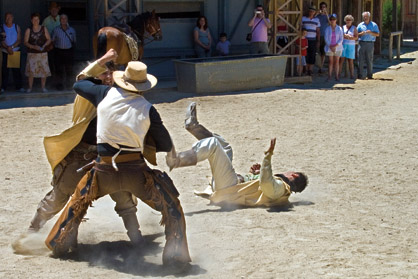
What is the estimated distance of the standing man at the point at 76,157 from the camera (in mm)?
6043

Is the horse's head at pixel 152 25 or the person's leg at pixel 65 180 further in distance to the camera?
the horse's head at pixel 152 25

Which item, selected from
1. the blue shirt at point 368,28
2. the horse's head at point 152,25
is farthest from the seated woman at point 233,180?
the blue shirt at point 368,28

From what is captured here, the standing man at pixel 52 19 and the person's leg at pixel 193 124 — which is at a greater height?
the standing man at pixel 52 19

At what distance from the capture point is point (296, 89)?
1692 centimetres

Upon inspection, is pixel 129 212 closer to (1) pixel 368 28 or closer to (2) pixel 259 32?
(2) pixel 259 32

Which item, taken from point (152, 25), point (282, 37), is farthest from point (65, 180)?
point (282, 37)

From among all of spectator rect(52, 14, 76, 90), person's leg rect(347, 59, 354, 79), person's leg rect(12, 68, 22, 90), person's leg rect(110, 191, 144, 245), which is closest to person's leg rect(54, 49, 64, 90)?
spectator rect(52, 14, 76, 90)

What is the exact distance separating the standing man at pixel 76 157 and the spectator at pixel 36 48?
29.9ft

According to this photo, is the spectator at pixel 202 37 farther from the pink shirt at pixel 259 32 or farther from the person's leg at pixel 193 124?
the person's leg at pixel 193 124

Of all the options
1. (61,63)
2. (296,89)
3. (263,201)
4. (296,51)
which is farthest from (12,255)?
(296,51)

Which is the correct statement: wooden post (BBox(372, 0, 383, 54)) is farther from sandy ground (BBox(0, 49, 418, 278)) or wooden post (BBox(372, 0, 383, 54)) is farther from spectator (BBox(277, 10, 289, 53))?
sandy ground (BBox(0, 49, 418, 278))

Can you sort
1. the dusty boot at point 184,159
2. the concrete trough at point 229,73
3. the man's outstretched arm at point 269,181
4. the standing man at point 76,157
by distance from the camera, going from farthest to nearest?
the concrete trough at point 229,73
the man's outstretched arm at point 269,181
the dusty boot at point 184,159
the standing man at point 76,157

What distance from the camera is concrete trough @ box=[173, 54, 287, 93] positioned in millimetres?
15961

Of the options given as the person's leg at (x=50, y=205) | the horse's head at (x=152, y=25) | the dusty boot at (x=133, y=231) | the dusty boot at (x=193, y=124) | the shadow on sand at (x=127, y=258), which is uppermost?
the horse's head at (x=152, y=25)
